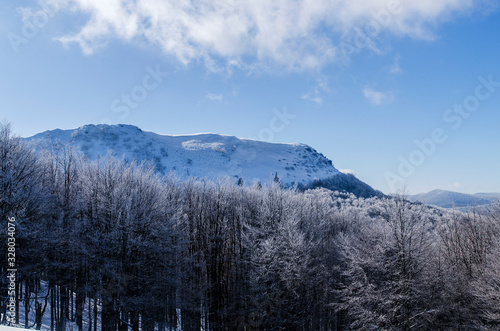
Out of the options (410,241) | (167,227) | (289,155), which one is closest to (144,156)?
(289,155)

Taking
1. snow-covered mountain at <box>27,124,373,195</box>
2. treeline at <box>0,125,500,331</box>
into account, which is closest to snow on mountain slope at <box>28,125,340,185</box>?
snow-covered mountain at <box>27,124,373,195</box>

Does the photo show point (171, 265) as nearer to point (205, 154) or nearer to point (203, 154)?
point (203, 154)

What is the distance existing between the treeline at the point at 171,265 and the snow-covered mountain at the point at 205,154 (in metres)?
72.1

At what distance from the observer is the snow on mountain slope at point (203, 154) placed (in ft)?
385

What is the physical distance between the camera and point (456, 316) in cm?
2228

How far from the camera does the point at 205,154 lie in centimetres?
14412

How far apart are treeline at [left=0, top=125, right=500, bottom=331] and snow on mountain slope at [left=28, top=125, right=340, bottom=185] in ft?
259

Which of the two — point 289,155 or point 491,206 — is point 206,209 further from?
point 289,155

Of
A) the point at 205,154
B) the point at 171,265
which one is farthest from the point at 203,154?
the point at 171,265

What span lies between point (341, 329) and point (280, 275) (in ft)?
42.7

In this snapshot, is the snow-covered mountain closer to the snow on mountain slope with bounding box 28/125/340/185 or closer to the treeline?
the snow on mountain slope with bounding box 28/125/340/185

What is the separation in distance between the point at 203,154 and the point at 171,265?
120852mm

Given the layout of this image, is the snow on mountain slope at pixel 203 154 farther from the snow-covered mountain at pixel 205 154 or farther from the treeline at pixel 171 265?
the treeline at pixel 171 265

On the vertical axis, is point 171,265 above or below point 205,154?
below
